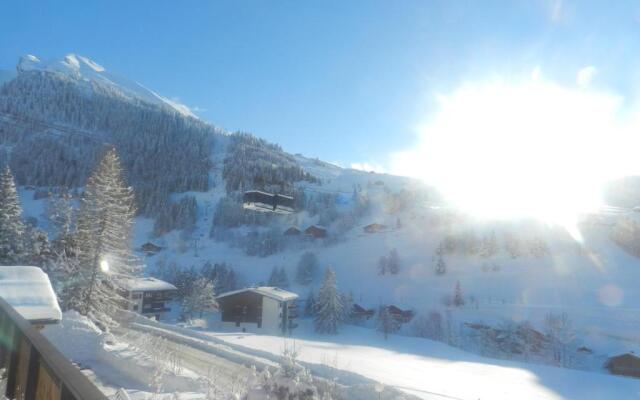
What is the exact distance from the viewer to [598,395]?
2705 centimetres

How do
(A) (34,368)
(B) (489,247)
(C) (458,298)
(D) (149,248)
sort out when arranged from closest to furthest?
(A) (34,368)
(C) (458,298)
(B) (489,247)
(D) (149,248)

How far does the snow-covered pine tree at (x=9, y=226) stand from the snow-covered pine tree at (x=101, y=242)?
3.85 meters

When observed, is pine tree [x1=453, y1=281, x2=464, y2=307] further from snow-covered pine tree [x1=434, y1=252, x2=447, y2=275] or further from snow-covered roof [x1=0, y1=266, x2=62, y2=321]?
snow-covered roof [x1=0, y1=266, x2=62, y2=321]

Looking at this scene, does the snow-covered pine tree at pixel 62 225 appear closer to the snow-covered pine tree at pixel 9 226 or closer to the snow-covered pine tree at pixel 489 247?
the snow-covered pine tree at pixel 9 226

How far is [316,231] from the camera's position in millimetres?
89562

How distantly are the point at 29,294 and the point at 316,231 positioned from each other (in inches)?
3319

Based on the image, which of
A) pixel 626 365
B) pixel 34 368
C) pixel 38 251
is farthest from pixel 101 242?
pixel 626 365

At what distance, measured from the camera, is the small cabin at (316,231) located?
293ft

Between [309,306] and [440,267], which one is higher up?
[440,267]

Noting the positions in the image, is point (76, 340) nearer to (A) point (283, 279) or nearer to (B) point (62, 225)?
(B) point (62, 225)

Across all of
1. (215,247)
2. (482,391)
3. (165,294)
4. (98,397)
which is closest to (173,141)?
(215,247)

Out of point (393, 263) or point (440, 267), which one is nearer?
point (440, 267)

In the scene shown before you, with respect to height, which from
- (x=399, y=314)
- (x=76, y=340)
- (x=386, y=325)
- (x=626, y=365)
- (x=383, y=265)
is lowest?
(x=386, y=325)

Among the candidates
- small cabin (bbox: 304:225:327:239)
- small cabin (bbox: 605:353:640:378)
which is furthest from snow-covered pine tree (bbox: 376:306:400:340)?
small cabin (bbox: 304:225:327:239)
